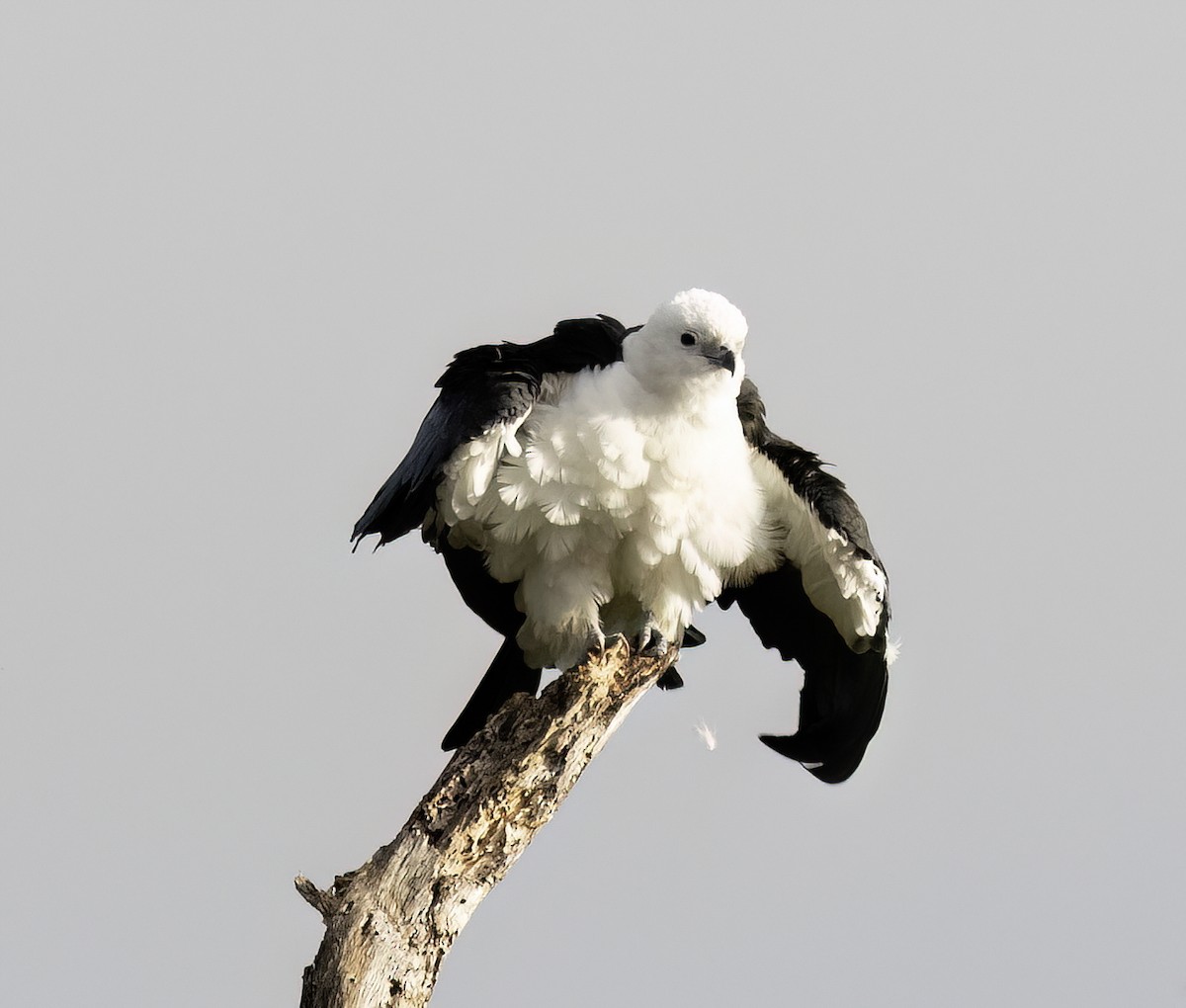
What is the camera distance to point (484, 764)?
228 inches

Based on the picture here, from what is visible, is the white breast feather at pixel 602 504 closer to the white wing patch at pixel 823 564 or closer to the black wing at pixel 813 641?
the white wing patch at pixel 823 564

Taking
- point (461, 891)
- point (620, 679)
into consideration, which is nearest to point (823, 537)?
point (620, 679)

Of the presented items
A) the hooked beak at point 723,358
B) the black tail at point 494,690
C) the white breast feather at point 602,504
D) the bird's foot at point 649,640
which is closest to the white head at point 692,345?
the hooked beak at point 723,358

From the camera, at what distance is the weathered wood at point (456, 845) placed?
211 inches

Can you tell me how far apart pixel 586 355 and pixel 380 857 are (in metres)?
2.18

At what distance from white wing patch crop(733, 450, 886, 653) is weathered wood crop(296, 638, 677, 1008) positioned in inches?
37.3

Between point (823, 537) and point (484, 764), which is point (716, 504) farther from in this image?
point (484, 764)

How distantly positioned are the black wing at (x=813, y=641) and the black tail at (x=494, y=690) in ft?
3.20

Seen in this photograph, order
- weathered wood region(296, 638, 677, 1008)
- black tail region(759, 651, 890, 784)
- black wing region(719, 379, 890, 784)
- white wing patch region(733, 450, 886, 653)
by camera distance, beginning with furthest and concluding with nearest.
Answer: black tail region(759, 651, 890, 784) → black wing region(719, 379, 890, 784) → white wing patch region(733, 450, 886, 653) → weathered wood region(296, 638, 677, 1008)

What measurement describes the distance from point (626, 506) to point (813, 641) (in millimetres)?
1309

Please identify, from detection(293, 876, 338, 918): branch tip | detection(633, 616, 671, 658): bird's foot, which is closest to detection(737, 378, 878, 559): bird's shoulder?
detection(633, 616, 671, 658): bird's foot

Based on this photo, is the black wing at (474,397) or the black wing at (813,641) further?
the black wing at (813,641)

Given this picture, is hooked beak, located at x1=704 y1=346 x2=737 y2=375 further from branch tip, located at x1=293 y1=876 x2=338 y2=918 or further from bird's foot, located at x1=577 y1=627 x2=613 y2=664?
branch tip, located at x1=293 y1=876 x2=338 y2=918

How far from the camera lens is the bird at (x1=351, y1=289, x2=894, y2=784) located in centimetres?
611
